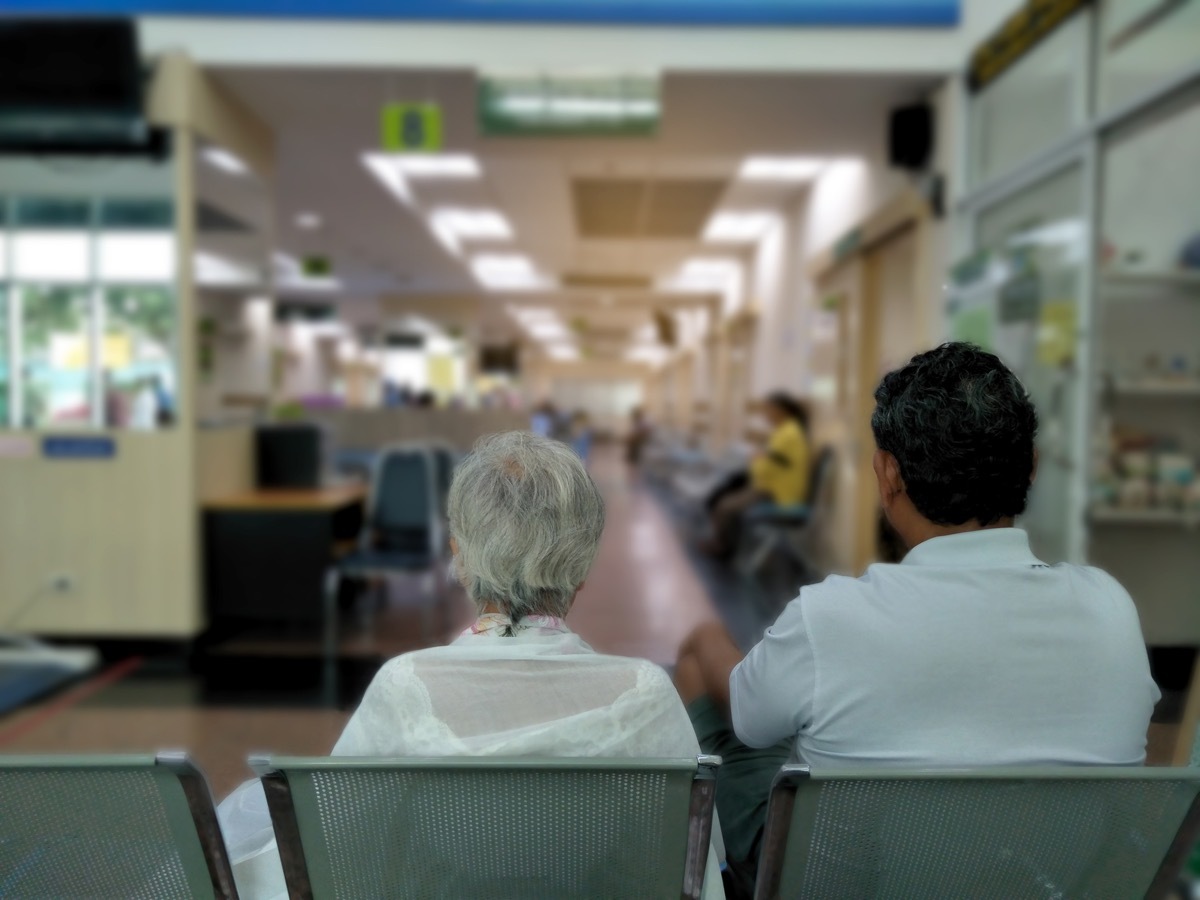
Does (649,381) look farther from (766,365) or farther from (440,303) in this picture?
(766,365)

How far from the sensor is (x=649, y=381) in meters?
36.2

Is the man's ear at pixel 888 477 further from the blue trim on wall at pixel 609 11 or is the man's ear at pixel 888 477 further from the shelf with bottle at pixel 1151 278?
the blue trim on wall at pixel 609 11

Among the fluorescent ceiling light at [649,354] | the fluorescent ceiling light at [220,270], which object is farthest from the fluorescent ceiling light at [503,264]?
the fluorescent ceiling light at [649,354]

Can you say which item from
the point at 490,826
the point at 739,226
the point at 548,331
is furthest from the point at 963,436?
the point at 548,331

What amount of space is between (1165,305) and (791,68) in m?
2.05

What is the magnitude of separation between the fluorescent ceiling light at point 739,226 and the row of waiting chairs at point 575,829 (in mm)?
8573

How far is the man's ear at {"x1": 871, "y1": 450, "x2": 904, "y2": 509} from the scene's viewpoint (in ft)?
4.12

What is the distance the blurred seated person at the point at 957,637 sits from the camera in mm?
1124

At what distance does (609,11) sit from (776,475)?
3531 millimetres

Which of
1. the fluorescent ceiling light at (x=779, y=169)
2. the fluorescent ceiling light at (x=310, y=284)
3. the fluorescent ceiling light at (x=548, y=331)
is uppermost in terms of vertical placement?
the fluorescent ceiling light at (x=779, y=169)

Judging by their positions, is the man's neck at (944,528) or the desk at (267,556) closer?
the man's neck at (944,528)

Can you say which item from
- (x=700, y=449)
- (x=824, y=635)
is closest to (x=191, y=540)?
(x=824, y=635)

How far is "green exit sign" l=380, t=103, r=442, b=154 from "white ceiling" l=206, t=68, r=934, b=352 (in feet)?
0.70

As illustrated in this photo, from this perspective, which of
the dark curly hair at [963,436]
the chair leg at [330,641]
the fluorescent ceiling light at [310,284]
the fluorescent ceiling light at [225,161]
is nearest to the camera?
the dark curly hair at [963,436]
